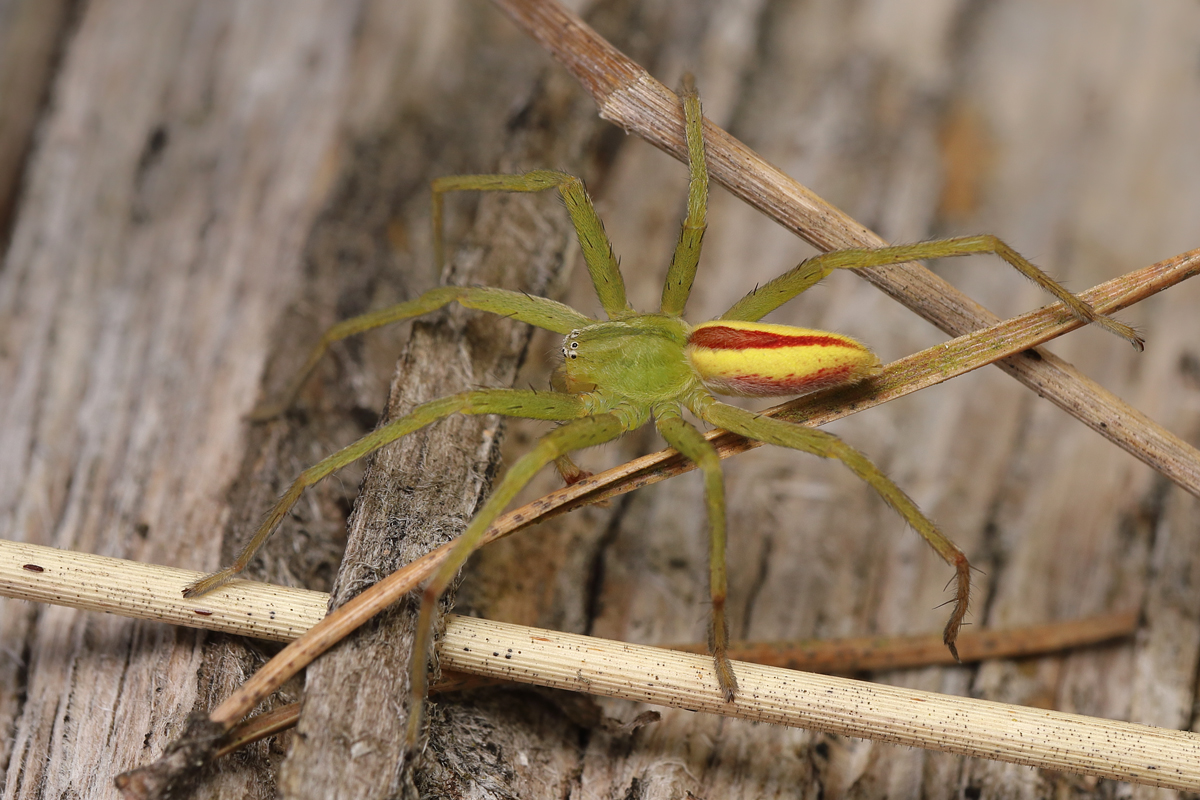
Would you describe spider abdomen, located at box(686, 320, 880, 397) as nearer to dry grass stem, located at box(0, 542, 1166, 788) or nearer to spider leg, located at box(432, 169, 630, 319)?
spider leg, located at box(432, 169, 630, 319)

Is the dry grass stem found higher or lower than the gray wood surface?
lower

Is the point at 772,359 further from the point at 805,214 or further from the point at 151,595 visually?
the point at 151,595

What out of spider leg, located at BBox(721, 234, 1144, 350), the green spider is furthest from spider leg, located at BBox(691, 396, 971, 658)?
spider leg, located at BBox(721, 234, 1144, 350)

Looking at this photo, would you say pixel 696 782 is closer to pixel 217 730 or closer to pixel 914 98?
pixel 217 730

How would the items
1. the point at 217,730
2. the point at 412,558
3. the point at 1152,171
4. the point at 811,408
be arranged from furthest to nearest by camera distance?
A: 1. the point at 1152,171
2. the point at 811,408
3. the point at 412,558
4. the point at 217,730

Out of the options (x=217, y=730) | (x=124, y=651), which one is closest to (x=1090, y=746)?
(x=217, y=730)

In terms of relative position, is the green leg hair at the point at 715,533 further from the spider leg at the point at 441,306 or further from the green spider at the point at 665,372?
the spider leg at the point at 441,306
